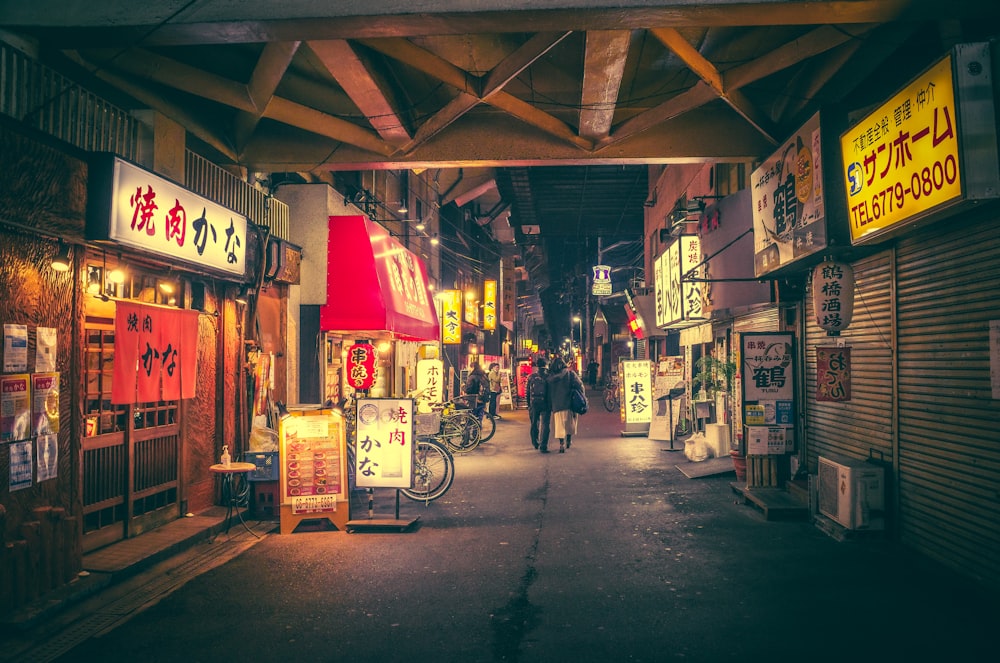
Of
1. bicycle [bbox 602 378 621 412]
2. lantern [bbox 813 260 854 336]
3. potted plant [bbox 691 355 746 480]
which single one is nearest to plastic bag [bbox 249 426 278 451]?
lantern [bbox 813 260 854 336]

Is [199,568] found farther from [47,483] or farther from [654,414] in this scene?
[654,414]

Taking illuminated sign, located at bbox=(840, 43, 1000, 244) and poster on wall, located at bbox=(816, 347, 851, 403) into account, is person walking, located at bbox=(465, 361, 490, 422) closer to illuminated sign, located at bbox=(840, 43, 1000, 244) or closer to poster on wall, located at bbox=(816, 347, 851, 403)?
poster on wall, located at bbox=(816, 347, 851, 403)

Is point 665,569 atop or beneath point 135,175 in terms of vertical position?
beneath

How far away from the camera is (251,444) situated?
401 inches

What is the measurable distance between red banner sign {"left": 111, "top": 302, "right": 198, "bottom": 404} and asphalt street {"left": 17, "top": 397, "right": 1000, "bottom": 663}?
238cm

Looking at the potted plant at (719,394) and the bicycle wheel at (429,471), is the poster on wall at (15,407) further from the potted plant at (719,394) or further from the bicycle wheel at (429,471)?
the potted plant at (719,394)

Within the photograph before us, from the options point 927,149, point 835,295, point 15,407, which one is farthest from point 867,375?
point 15,407

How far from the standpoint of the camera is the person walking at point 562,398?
689 inches

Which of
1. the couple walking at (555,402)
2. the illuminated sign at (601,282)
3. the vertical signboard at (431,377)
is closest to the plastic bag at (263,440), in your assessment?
the couple walking at (555,402)

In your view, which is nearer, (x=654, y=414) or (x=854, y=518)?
(x=854, y=518)

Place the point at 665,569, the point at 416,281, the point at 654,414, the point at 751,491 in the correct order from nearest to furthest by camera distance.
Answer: the point at 665,569 → the point at 751,491 → the point at 416,281 → the point at 654,414

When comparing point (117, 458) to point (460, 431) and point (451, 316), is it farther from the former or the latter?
point (451, 316)

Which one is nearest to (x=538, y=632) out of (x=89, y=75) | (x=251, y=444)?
(x=251, y=444)

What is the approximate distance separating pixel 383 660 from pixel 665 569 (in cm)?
361
